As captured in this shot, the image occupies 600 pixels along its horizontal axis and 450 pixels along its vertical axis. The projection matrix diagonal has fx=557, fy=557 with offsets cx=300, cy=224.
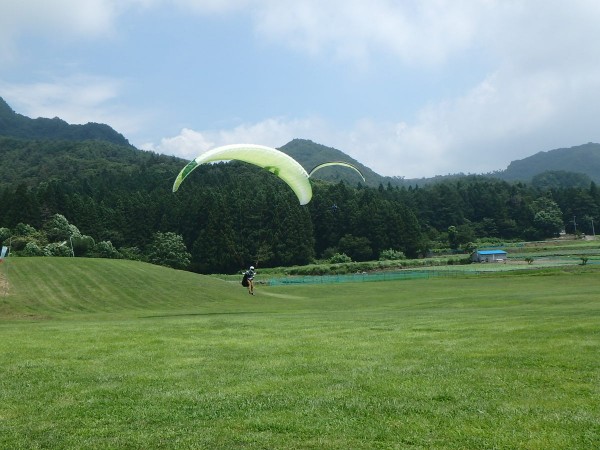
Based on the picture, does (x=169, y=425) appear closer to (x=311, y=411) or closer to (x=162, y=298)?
(x=311, y=411)

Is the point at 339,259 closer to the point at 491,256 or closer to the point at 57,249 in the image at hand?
the point at 491,256

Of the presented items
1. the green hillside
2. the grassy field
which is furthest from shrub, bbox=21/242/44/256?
the grassy field

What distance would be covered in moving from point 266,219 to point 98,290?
257 feet

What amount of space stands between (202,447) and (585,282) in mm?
48674

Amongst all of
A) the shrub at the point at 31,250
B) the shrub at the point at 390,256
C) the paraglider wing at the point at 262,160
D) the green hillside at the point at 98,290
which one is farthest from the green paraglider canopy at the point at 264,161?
the shrub at the point at 390,256

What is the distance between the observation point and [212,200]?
112125 millimetres

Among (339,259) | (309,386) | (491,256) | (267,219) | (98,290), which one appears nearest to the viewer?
(309,386)

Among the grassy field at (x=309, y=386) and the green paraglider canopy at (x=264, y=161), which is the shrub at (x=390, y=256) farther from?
the grassy field at (x=309, y=386)

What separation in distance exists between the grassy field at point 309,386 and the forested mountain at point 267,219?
6348 cm

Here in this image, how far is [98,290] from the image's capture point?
37531 mm

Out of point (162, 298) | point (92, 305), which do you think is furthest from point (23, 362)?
point (162, 298)

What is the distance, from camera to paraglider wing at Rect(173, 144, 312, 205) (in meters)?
21.4

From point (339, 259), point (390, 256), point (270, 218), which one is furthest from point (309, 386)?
point (390, 256)

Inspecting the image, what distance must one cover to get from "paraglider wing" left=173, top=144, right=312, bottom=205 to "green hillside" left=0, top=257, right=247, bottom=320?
12.0 meters
